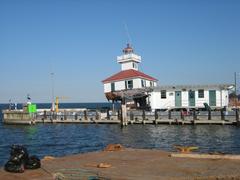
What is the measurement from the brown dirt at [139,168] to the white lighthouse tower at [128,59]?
5416cm

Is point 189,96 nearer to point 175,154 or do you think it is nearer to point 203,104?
point 203,104

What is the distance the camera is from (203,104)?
5781 cm

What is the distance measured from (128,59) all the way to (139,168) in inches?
2272

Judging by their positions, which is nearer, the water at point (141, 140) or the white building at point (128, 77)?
the water at point (141, 140)

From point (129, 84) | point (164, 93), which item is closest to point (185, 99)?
point (164, 93)

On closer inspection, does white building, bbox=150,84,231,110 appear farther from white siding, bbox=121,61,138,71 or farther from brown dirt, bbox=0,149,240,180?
brown dirt, bbox=0,149,240,180

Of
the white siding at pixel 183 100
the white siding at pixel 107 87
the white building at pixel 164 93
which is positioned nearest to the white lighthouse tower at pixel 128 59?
the white building at pixel 164 93

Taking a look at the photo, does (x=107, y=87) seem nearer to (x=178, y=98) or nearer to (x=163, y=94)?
(x=163, y=94)

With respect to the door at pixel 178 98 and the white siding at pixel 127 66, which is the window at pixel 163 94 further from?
the white siding at pixel 127 66

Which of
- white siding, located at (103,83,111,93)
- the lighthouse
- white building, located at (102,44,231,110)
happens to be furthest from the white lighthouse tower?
white siding, located at (103,83,111,93)

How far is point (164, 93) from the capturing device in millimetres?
60031

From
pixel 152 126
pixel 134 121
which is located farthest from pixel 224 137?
pixel 134 121

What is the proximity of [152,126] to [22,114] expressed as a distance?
1002 inches

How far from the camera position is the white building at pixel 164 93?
5762 cm
